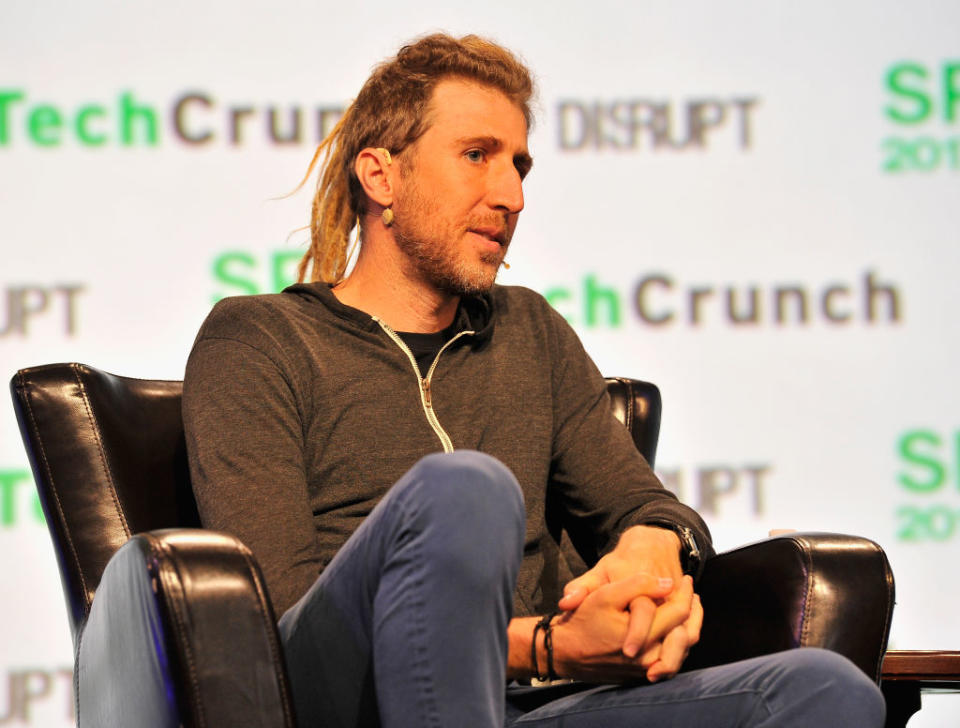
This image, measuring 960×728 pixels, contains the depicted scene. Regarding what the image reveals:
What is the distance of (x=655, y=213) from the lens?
248cm

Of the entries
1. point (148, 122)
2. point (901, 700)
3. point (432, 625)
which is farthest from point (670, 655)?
point (148, 122)

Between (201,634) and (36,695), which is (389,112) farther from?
(36,695)

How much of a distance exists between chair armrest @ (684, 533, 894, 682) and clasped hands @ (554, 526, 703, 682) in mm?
68

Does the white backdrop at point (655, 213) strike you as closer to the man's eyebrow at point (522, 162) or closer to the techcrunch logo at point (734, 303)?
the techcrunch logo at point (734, 303)

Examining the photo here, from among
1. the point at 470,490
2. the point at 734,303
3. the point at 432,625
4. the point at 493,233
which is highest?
the point at 493,233

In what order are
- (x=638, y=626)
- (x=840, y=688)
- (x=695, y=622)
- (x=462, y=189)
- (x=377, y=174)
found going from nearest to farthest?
(x=840, y=688)
(x=638, y=626)
(x=695, y=622)
(x=462, y=189)
(x=377, y=174)

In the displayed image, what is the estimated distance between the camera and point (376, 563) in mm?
996

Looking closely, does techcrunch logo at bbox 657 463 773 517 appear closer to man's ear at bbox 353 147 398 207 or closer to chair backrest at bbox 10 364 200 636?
man's ear at bbox 353 147 398 207

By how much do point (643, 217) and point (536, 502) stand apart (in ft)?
3.42

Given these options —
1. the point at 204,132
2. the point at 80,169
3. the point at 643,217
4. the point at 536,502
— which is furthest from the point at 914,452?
the point at 80,169

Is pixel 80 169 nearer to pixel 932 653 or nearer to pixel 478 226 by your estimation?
pixel 478 226

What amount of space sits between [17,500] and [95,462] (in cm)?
97

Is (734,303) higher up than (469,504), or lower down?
higher up

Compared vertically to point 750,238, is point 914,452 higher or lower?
lower
